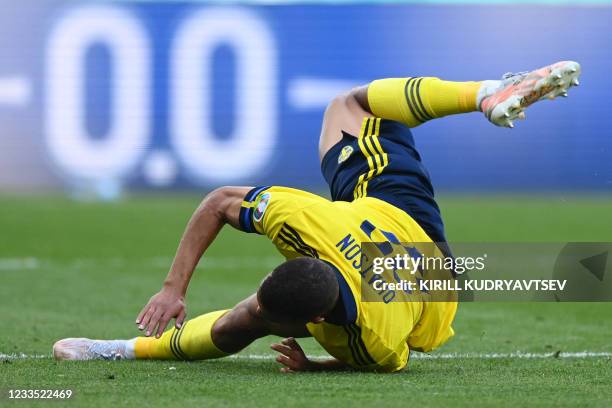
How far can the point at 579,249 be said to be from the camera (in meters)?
10.8

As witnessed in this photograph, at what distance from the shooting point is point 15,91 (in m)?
16.8

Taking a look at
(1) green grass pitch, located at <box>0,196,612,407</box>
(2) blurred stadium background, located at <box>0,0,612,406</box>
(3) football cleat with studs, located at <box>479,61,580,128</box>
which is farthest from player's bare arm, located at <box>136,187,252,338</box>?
(2) blurred stadium background, located at <box>0,0,612,406</box>

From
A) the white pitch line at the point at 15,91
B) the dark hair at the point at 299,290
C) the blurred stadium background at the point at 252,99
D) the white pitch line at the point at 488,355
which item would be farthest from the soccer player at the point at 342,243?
the white pitch line at the point at 15,91

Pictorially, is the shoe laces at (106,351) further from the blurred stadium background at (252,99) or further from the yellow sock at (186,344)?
the blurred stadium background at (252,99)

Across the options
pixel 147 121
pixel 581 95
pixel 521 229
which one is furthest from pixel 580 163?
pixel 147 121

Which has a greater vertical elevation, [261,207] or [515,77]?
[515,77]

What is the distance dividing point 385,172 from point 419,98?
37cm

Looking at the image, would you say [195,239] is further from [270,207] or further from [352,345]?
[352,345]

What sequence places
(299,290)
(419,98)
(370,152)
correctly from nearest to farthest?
(299,290) → (419,98) → (370,152)

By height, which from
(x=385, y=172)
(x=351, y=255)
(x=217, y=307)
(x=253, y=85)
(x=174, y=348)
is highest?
(x=385, y=172)

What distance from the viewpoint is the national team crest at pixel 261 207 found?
14.9 ft

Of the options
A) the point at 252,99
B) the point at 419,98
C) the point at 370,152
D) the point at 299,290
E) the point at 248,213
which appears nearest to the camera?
the point at 299,290

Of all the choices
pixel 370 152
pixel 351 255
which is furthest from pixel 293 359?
pixel 370 152

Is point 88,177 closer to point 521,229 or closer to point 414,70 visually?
point 414,70
